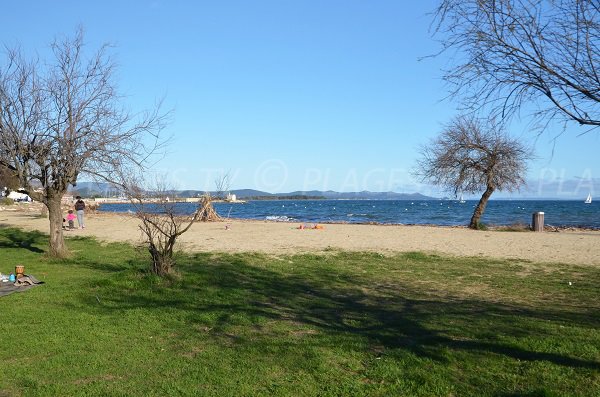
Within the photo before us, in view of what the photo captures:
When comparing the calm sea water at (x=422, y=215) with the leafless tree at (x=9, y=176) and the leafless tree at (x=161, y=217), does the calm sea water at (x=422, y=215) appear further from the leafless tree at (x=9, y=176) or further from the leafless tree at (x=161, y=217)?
the leafless tree at (x=9, y=176)

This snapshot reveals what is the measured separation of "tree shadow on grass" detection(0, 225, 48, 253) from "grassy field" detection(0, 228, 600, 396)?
23.2 ft

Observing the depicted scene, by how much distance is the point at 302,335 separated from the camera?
636 cm

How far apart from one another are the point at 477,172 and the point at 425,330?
22.0m

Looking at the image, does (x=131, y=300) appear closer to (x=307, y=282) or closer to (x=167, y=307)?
(x=167, y=307)

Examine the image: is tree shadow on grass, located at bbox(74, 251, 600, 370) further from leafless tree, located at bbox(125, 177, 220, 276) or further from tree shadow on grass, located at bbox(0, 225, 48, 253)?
tree shadow on grass, located at bbox(0, 225, 48, 253)

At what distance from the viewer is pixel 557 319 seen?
7133 millimetres

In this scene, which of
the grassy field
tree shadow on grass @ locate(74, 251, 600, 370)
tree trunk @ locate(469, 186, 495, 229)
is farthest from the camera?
tree trunk @ locate(469, 186, 495, 229)

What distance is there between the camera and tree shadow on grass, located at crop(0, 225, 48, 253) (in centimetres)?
1756

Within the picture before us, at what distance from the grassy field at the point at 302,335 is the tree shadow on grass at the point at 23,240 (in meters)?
7.07

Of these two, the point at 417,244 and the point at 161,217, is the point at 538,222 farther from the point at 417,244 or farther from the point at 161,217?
the point at 161,217

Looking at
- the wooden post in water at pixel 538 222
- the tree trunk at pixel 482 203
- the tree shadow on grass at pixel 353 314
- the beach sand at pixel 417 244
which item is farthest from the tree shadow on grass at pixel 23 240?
the wooden post in water at pixel 538 222

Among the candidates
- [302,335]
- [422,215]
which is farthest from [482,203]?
[422,215]

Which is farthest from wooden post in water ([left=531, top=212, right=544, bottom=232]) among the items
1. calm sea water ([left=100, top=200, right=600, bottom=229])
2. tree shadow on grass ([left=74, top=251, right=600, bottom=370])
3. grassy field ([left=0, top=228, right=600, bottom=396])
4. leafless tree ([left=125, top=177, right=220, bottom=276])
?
leafless tree ([left=125, top=177, right=220, bottom=276])

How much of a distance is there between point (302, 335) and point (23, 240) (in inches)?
662
